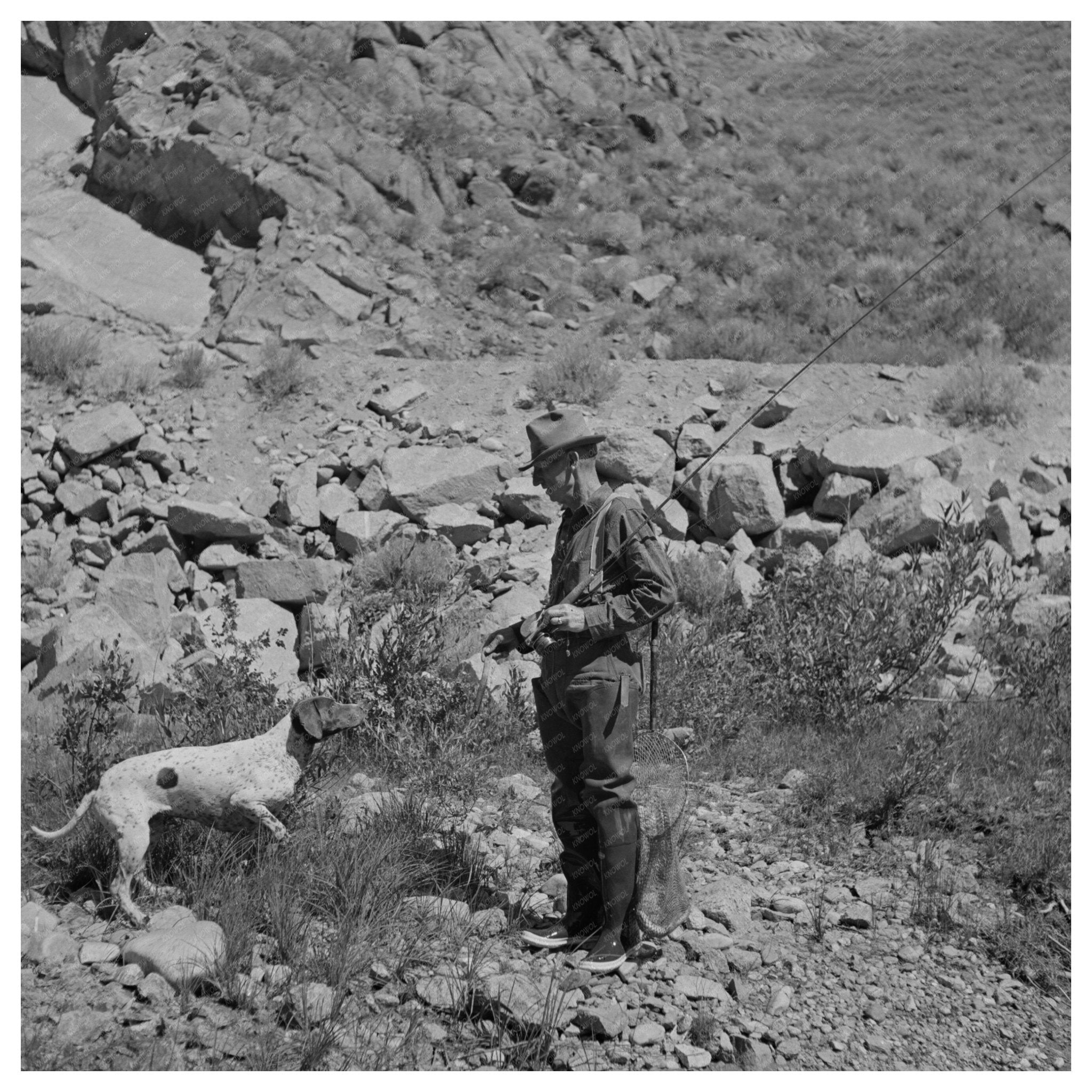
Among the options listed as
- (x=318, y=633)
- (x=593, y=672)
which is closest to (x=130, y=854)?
(x=593, y=672)

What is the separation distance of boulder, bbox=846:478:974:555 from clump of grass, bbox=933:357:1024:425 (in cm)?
219

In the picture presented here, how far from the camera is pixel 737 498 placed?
9.77 m

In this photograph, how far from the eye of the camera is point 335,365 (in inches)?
489

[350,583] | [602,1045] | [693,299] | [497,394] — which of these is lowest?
[602,1045]

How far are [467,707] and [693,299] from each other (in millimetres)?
9929

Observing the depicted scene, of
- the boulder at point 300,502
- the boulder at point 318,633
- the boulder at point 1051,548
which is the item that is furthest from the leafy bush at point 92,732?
the boulder at point 1051,548

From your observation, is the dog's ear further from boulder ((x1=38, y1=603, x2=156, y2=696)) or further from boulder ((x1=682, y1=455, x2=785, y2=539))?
boulder ((x1=682, y1=455, x2=785, y2=539))

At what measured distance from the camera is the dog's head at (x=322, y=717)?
14.5 feet

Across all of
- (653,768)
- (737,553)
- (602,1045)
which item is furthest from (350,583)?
(602,1045)

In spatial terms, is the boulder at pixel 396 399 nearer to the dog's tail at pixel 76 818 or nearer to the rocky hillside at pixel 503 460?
the rocky hillside at pixel 503 460

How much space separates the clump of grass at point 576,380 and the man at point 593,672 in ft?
24.3

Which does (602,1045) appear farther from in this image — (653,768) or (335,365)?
(335,365)

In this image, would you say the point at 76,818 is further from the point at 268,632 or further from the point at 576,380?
the point at 576,380

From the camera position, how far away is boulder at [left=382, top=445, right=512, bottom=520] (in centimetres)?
984
